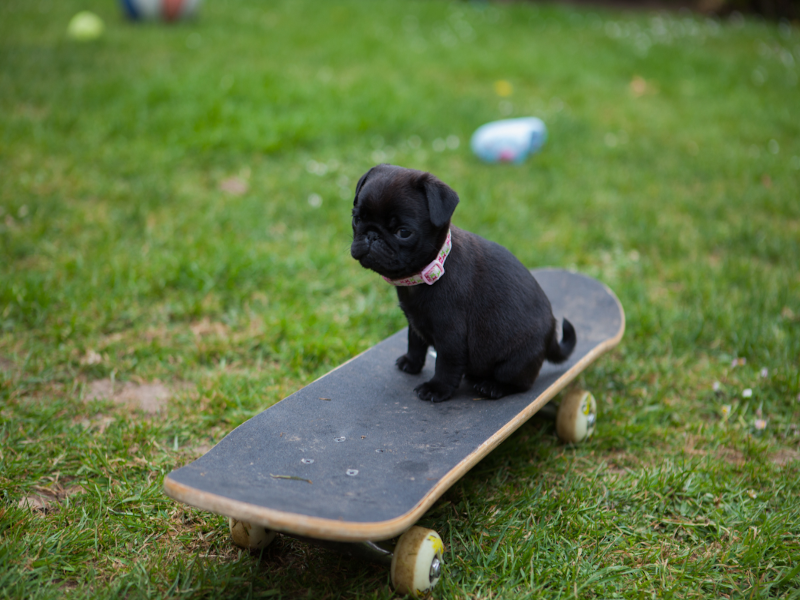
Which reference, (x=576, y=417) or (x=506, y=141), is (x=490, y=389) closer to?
(x=576, y=417)

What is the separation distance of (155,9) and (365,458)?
858cm

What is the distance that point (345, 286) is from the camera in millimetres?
3928

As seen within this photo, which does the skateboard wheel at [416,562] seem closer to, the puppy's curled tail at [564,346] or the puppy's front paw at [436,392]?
the puppy's front paw at [436,392]

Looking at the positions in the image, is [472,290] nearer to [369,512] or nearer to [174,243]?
[369,512]

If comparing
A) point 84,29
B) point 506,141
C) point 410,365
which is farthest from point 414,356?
point 84,29

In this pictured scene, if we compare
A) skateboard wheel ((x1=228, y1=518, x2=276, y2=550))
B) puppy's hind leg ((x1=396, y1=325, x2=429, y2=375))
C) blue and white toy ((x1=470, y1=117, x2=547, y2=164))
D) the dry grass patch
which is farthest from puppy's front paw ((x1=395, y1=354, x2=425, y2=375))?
blue and white toy ((x1=470, y1=117, x2=547, y2=164))

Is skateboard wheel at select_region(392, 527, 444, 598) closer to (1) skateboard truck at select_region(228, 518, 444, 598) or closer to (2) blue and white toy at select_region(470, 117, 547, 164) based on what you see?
(1) skateboard truck at select_region(228, 518, 444, 598)

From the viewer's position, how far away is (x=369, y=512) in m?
1.84

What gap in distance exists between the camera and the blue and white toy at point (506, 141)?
5.51 meters

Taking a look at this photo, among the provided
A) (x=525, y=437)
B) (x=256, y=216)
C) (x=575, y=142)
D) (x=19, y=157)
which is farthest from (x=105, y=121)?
(x=525, y=437)

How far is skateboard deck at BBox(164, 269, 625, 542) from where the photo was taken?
5.88 feet

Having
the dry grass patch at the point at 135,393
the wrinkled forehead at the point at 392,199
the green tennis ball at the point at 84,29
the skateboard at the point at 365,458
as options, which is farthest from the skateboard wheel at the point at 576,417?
the green tennis ball at the point at 84,29

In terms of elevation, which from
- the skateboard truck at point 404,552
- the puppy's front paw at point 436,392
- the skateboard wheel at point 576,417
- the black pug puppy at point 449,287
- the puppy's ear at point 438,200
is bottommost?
the skateboard wheel at point 576,417

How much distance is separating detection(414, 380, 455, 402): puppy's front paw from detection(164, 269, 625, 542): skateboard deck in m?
0.03
